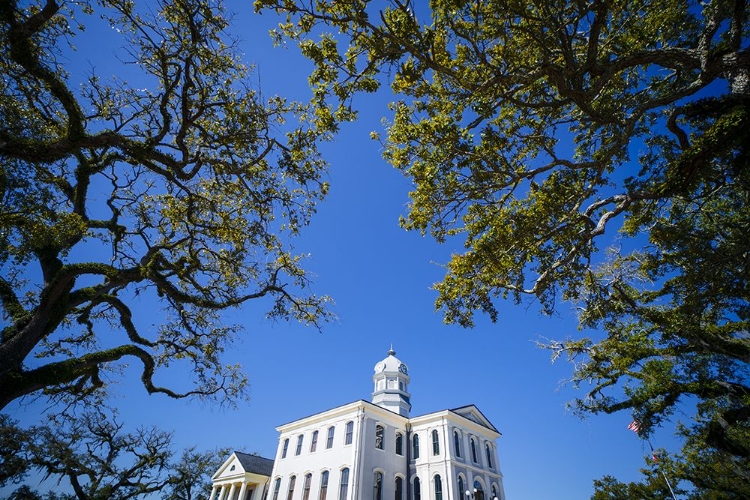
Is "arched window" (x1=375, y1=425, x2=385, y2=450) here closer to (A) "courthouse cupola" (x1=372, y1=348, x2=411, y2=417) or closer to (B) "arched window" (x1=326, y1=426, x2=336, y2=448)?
Result: (B) "arched window" (x1=326, y1=426, x2=336, y2=448)

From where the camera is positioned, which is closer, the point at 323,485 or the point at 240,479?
the point at 323,485

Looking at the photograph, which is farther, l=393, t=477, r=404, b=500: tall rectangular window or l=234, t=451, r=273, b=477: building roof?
l=234, t=451, r=273, b=477: building roof

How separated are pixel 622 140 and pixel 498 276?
3.76 m

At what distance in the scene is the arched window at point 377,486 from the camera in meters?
25.3

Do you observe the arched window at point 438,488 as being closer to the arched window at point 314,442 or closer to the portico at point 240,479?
the arched window at point 314,442

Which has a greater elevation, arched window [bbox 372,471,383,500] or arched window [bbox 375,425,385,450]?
arched window [bbox 375,425,385,450]

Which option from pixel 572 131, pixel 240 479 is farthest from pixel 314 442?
pixel 572 131

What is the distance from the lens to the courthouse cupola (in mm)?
34500

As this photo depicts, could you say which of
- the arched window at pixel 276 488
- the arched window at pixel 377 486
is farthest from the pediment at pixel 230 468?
the arched window at pixel 377 486

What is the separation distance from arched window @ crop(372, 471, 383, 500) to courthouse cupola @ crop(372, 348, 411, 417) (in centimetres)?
797

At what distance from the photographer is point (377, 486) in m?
25.8

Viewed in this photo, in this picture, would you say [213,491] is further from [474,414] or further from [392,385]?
[474,414]

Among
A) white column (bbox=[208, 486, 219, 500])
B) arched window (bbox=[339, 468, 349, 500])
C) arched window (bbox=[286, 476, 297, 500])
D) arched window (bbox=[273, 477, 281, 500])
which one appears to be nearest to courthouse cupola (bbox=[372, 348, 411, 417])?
arched window (bbox=[339, 468, 349, 500])

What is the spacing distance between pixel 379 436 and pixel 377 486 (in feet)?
11.6
